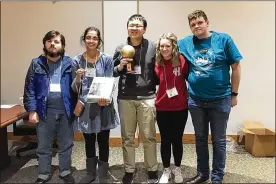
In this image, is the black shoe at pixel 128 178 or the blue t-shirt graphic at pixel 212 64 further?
the black shoe at pixel 128 178

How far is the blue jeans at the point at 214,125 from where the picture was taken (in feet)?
7.22

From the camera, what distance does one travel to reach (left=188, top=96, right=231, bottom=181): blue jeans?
7.22 feet

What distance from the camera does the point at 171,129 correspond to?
7.67ft

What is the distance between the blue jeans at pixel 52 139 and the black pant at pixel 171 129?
756 millimetres

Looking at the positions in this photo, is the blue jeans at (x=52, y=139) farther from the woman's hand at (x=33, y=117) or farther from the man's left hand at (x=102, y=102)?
the man's left hand at (x=102, y=102)

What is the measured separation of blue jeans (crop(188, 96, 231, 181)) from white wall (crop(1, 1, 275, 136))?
55.1 inches

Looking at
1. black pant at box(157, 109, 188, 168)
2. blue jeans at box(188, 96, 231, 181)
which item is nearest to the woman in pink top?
black pant at box(157, 109, 188, 168)

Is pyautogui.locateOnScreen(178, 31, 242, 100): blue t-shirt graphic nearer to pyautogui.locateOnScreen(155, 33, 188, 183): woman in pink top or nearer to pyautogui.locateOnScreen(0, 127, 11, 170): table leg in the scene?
pyautogui.locateOnScreen(155, 33, 188, 183): woman in pink top

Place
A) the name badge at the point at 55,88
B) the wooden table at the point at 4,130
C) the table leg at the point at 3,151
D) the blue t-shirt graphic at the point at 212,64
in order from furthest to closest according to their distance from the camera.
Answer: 1. the table leg at the point at 3,151
2. the wooden table at the point at 4,130
3. the name badge at the point at 55,88
4. the blue t-shirt graphic at the point at 212,64

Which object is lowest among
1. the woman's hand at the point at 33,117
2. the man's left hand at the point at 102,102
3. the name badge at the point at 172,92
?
the woman's hand at the point at 33,117

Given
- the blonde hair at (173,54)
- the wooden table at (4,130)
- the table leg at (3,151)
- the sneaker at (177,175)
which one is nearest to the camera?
the blonde hair at (173,54)

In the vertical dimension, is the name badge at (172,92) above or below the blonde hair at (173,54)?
below

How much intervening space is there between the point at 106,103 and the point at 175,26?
6.05ft

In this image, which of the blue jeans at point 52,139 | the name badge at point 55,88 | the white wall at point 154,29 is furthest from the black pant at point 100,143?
the white wall at point 154,29
